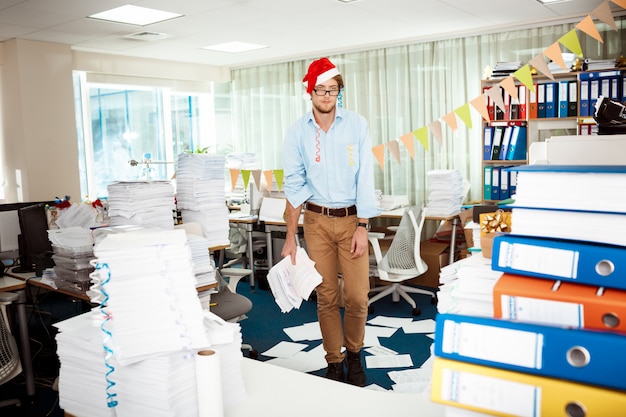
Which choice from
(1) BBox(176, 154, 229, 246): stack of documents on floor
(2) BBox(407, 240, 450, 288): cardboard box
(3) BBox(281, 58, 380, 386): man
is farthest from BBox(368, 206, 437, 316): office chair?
(3) BBox(281, 58, 380, 386): man

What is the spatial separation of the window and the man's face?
13.9ft

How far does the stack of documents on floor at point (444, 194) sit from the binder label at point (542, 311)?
15.9ft

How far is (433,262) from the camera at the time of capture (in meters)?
5.57

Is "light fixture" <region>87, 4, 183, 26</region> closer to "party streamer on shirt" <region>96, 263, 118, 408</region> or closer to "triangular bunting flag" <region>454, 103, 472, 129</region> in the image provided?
"triangular bunting flag" <region>454, 103, 472, 129</region>

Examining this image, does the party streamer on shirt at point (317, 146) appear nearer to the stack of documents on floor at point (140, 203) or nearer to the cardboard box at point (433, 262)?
the stack of documents on floor at point (140, 203)

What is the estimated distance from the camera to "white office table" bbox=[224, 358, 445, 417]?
1291 millimetres

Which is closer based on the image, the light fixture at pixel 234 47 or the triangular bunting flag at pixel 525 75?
the triangular bunting flag at pixel 525 75

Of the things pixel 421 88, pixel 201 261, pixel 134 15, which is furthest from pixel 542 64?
pixel 421 88

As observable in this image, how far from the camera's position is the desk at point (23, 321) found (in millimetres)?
3230

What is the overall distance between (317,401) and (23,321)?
8.56 ft

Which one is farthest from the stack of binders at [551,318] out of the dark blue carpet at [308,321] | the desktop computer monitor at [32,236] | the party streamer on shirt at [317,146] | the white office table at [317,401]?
the desktop computer monitor at [32,236]

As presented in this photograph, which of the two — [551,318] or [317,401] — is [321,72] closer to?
[317,401]

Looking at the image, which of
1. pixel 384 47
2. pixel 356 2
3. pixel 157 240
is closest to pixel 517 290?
pixel 157 240

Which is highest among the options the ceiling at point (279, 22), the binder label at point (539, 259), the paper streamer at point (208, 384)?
the ceiling at point (279, 22)
